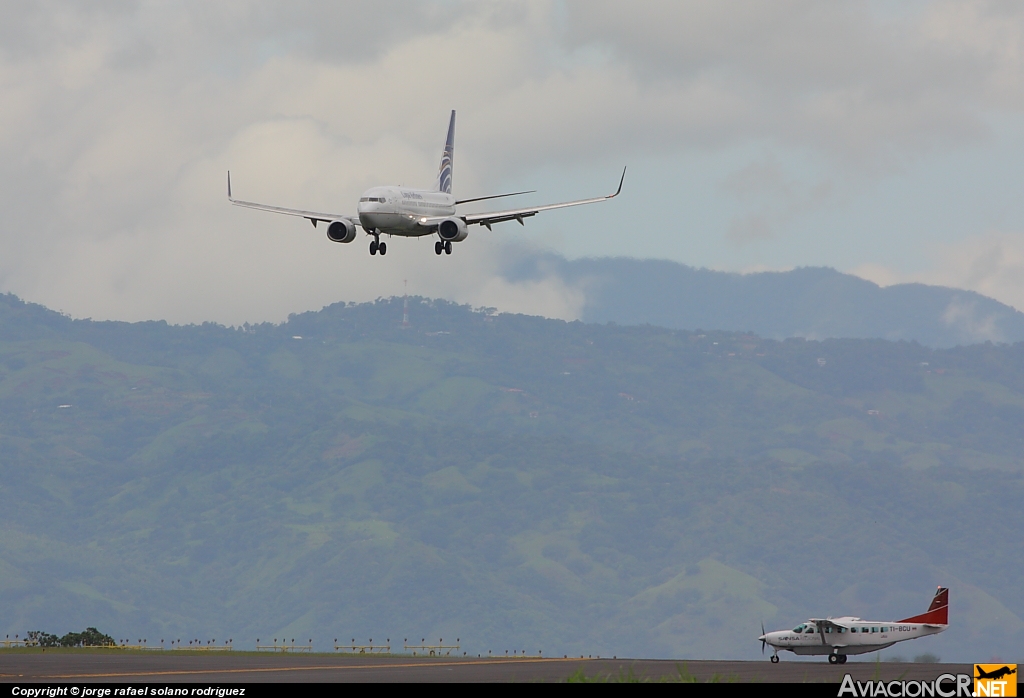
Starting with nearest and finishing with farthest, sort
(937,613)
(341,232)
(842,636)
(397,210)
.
→ 1. (397,210)
2. (341,232)
3. (842,636)
4. (937,613)

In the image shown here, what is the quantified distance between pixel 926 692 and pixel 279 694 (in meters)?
22.5

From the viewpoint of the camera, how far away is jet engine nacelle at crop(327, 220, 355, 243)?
103 m

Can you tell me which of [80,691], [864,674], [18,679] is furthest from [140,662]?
[864,674]

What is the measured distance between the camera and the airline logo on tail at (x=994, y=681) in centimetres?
5375

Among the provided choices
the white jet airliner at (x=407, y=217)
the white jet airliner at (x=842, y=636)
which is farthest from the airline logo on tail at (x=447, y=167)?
the white jet airliner at (x=842, y=636)

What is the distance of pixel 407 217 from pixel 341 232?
476 cm

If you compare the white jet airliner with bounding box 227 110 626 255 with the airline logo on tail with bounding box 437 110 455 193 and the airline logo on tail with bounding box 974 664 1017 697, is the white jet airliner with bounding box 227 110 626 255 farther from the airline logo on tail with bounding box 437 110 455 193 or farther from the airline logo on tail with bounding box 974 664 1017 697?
the airline logo on tail with bounding box 974 664 1017 697

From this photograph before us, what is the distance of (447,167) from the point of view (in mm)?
134000

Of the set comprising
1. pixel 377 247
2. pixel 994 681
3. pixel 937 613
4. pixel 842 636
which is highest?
pixel 377 247

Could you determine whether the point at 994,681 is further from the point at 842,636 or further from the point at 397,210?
the point at 842,636

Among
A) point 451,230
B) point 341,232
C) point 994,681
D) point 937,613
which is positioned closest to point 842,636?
point 937,613

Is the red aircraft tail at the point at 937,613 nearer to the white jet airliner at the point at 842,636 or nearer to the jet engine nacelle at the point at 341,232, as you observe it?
the white jet airliner at the point at 842,636

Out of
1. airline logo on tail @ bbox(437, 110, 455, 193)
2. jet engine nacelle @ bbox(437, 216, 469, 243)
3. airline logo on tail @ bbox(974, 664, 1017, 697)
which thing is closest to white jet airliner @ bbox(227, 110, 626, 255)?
jet engine nacelle @ bbox(437, 216, 469, 243)

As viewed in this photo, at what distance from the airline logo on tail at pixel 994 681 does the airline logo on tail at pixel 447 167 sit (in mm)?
82550
